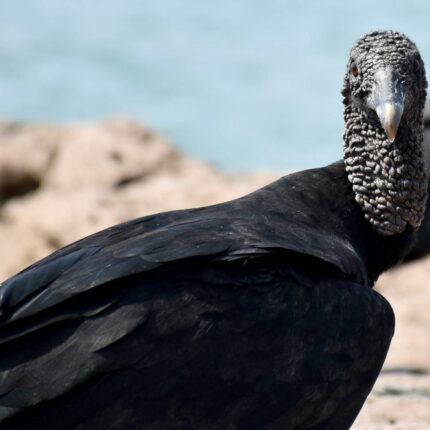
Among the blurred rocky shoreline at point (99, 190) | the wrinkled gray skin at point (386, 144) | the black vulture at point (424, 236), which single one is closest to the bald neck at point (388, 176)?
the wrinkled gray skin at point (386, 144)

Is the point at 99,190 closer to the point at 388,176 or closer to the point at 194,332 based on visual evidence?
the point at 388,176

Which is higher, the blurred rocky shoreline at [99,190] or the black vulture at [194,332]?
the black vulture at [194,332]

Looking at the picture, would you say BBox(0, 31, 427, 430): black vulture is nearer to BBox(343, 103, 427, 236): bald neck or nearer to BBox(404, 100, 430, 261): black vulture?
BBox(343, 103, 427, 236): bald neck

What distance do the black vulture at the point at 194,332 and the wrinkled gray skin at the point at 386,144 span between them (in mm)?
564

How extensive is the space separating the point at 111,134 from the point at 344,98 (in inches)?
232

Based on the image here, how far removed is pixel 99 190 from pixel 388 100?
5640 millimetres

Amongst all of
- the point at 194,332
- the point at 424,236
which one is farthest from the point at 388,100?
the point at 424,236

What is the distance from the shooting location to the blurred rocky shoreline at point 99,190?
28.5 feet

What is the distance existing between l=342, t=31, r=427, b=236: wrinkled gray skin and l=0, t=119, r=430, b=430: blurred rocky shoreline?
3919 mm

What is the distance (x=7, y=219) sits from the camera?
931 centimetres

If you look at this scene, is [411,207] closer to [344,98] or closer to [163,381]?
[344,98]

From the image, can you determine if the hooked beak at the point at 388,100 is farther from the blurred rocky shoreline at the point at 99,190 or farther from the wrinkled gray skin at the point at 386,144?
the blurred rocky shoreline at the point at 99,190

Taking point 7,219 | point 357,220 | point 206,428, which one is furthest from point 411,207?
point 7,219

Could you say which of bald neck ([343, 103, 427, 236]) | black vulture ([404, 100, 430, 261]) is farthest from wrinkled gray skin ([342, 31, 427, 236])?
black vulture ([404, 100, 430, 261])
